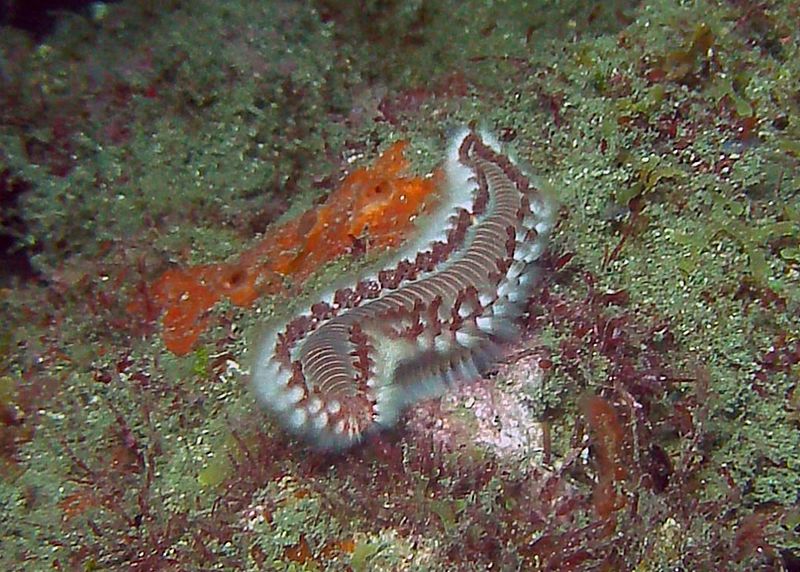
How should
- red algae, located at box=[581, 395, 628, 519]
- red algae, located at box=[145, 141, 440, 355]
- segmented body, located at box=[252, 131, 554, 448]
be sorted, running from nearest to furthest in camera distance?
1. red algae, located at box=[581, 395, 628, 519]
2. segmented body, located at box=[252, 131, 554, 448]
3. red algae, located at box=[145, 141, 440, 355]

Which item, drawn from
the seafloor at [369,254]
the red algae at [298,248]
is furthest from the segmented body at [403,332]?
the red algae at [298,248]

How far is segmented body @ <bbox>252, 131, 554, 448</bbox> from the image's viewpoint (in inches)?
148

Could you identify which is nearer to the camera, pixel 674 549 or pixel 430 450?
pixel 674 549

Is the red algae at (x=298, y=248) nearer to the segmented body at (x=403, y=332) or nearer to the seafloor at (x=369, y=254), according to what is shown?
the seafloor at (x=369, y=254)

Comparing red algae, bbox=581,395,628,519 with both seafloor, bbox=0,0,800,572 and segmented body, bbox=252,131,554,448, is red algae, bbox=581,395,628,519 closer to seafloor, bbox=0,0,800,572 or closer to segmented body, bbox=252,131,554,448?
seafloor, bbox=0,0,800,572

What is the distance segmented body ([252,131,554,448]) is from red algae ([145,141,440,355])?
587 millimetres

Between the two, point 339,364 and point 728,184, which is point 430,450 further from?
point 728,184

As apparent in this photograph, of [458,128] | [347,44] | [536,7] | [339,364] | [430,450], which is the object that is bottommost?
[430,450]

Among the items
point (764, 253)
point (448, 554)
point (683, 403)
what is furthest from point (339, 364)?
point (764, 253)

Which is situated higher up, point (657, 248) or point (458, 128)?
point (458, 128)

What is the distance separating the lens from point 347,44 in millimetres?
6059

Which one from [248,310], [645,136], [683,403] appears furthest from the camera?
[248,310]

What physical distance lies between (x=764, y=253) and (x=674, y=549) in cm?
171

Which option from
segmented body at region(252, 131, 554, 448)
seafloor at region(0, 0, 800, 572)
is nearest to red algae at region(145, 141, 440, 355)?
seafloor at region(0, 0, 800, 572)
